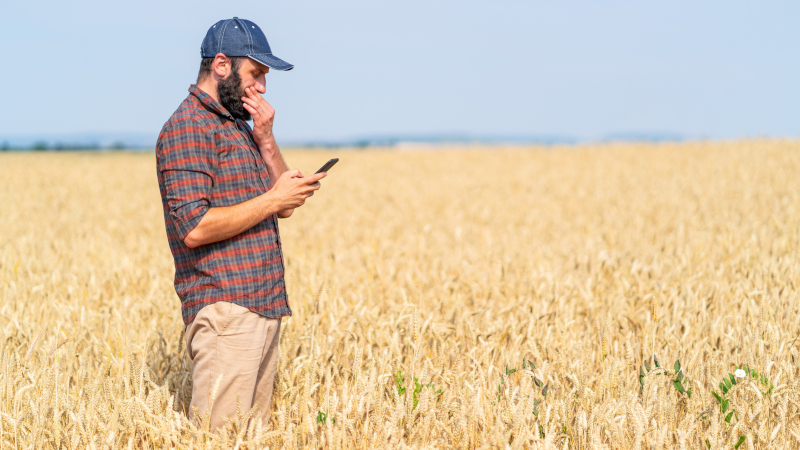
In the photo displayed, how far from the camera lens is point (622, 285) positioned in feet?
18.3

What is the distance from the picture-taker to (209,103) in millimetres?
2891

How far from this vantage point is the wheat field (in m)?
3.08

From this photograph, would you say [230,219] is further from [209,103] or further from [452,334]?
[452,334]

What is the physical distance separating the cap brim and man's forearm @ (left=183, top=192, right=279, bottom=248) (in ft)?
1.90

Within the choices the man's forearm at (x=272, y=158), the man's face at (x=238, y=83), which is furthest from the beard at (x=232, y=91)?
the man's forearm at (x=272, y=158)

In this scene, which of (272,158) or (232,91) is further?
(272,158)

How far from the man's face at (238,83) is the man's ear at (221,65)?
0.02 m

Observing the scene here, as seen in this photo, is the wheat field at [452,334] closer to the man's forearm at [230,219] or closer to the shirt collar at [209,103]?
the man's forearm at [230,219]

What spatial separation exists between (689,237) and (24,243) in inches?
333

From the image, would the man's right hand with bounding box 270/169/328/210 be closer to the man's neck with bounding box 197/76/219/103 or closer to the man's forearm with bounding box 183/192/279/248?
the man's forearm with bounding box 183/192/279/248

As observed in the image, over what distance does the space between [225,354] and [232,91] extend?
3.92 ft

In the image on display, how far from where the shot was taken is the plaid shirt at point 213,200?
2.73 m

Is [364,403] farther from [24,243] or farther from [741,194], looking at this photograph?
[741,194]

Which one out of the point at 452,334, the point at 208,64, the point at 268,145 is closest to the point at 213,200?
the point at 268,145
